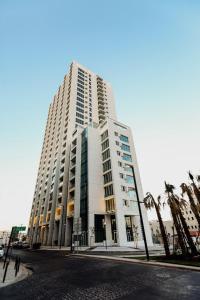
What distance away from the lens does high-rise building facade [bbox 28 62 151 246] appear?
45.0m

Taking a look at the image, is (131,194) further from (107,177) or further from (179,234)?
(179,234)

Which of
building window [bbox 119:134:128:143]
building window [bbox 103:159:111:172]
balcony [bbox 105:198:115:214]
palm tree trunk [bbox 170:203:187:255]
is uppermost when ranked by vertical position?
building window [bbox 119:134:128:143]

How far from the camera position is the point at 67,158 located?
204 feet

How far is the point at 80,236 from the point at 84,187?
41.8 feet

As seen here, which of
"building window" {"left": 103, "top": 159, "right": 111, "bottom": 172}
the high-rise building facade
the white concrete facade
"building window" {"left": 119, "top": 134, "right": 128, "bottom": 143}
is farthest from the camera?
"building window" {"left": 119, "top": 134, "right": 128, "bottom": 143}

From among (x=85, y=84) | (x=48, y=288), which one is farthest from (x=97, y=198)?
(x=85, y=84)

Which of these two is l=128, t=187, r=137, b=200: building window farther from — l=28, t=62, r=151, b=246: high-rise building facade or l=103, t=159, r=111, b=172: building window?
l=103, t=159, r=111, b=172: building window

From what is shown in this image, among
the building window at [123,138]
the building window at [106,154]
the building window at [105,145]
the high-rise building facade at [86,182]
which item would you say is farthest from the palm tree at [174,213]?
the building window at [123,138]

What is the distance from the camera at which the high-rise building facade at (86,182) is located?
1772 inches

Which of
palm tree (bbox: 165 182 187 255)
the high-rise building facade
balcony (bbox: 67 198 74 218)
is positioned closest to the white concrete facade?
the high-rise building facade

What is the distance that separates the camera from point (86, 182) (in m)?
50.3

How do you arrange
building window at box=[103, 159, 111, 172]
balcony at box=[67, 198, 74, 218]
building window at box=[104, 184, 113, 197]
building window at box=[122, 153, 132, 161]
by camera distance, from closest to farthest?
building window at box=[104, 184, 113, 197] < balcony at box=[67, 198, 74, 218] < building window at box=[103, 159, 111, 172] < building window at box=[122, 153, 132, 161]

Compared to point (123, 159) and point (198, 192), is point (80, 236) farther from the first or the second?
point (198, 192)

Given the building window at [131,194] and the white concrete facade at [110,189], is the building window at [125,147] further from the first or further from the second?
the building window at [131,194]
